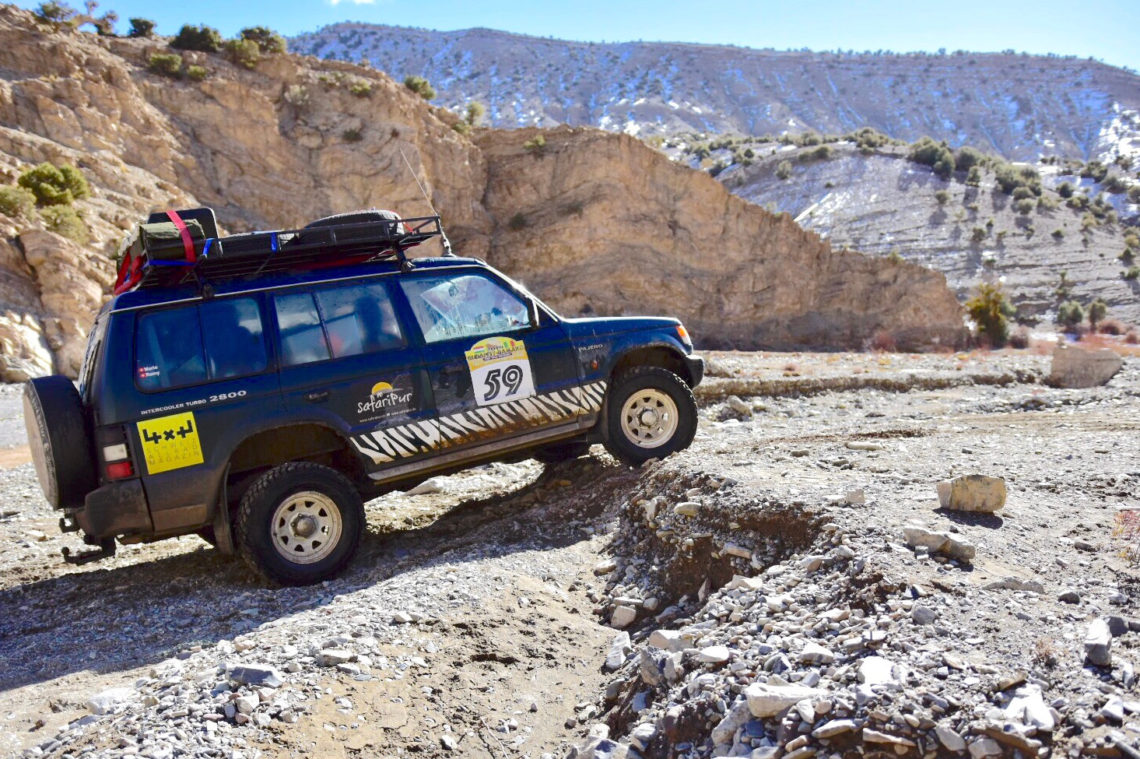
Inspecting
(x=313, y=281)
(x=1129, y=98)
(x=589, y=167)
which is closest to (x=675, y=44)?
(x=1129, y=98)

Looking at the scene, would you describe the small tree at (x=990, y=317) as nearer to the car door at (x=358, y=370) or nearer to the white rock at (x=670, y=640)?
the car door at (x=358, y=370)

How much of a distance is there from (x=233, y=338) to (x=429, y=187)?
28.2 meters

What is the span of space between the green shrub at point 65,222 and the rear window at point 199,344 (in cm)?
1862

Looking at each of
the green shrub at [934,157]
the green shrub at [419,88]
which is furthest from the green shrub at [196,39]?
the green shrub at [934,157]

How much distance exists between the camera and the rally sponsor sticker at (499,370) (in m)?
7.02

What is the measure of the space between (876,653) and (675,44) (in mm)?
112953

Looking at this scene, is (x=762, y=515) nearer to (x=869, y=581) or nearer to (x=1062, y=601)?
(x=869, y=581)

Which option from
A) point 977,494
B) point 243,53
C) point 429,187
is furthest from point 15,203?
point 977,494

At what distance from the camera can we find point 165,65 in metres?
30.6

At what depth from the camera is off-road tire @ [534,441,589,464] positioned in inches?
335

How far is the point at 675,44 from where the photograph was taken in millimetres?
108062

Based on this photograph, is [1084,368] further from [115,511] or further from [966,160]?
[966,160]

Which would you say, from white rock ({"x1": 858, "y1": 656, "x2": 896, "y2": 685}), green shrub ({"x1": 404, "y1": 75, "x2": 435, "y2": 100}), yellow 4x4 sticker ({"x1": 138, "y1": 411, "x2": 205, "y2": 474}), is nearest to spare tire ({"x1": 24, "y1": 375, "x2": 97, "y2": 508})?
yellow 4x4 sticker ({"x1": 138, "y1": 411, "x2": 205, "y2": 474})

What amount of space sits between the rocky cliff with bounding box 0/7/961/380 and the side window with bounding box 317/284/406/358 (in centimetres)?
1774
